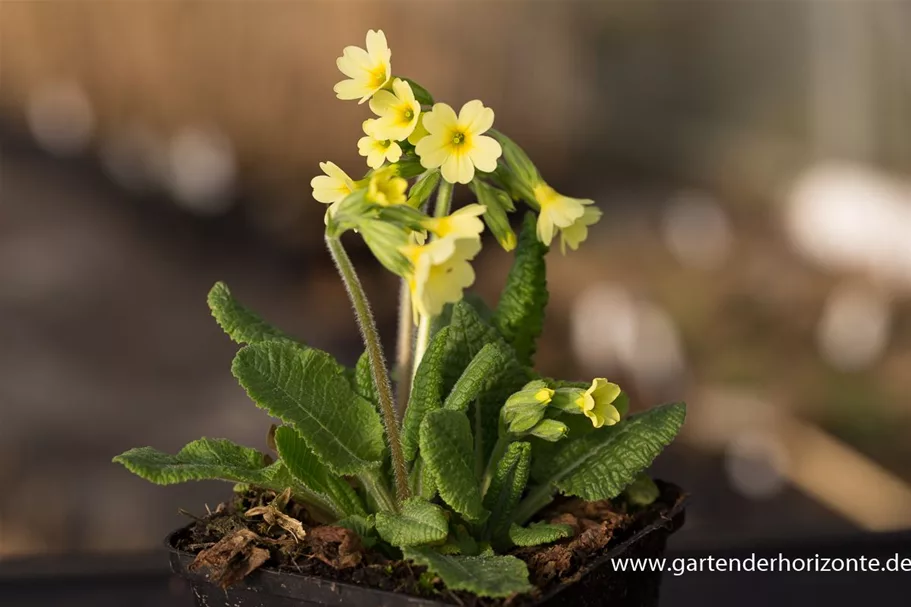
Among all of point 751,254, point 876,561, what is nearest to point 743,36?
point 751,254

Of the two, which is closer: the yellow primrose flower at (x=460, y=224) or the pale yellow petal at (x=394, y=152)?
the yellow primrose flower at (x=460, y=224)

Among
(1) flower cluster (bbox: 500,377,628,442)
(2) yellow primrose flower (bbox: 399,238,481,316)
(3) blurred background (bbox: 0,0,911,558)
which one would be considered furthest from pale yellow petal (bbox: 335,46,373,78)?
(3) blurred background (bbox: 0,0,911,558)

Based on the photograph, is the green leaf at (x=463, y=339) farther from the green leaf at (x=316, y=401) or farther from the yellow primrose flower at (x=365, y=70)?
the yellow primrose flower at (x=365, y=70)

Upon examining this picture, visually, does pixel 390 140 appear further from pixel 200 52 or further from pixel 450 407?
pixel 200 52

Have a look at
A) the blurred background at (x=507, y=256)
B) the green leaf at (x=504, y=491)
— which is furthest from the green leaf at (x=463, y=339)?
the blurred background at (x=507, y=256)

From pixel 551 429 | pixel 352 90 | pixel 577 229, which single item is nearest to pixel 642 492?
pixel 551 429

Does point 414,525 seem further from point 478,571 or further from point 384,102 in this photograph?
point 384,102
